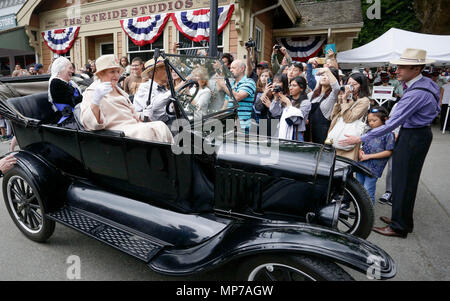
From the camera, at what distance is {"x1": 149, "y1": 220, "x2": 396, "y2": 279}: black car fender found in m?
1.67

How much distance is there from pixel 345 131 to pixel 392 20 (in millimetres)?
20549

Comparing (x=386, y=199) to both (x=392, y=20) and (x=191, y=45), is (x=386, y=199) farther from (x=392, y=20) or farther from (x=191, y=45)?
(x=392, y=20)

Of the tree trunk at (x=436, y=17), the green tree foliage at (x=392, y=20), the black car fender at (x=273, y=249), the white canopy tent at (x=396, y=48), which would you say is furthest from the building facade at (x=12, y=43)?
the green tree foliage at (x=392, y=20)

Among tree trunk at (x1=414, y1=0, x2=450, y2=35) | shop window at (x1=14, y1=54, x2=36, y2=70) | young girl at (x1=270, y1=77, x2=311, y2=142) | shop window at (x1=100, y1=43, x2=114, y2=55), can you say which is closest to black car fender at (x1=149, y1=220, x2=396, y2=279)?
young girl at (x1=270, y1=77, x2=311, y2=142)

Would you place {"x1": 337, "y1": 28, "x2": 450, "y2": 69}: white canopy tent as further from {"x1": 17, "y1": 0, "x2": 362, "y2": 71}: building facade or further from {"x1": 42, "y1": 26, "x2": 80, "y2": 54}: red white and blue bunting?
{"x1": 42, "y1": 26, "x2": 80, "y2": 54}: red white and blue bunting

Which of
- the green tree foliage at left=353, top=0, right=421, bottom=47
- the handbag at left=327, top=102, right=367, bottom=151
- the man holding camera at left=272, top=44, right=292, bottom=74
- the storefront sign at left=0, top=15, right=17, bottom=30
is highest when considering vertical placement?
the green tree foliage at left=353, top=0, right=421, bottom=47

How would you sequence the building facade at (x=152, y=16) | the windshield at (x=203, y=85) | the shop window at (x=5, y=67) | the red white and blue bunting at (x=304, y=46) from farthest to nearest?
1. the shop window at (x=5, y=67)
2. the red white and blue bunting at (x=304, y=46)
3. the building facade at (x=152, y=16)
4. the windshield at (x=203, y=85)

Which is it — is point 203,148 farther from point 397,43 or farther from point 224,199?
point 397,43

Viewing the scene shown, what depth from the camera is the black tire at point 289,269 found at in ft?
5.55

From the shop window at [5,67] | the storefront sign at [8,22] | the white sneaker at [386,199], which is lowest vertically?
the white sneaker at [386,199]

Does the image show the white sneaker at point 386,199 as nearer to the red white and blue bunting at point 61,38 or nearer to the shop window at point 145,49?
the shop window at point 145,49

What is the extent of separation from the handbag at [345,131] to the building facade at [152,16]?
5.46 m

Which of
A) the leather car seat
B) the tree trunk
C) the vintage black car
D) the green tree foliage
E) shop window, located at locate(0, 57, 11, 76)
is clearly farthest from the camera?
the green tree foliage

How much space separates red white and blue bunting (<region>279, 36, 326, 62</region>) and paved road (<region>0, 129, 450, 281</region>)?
858 centimetres
